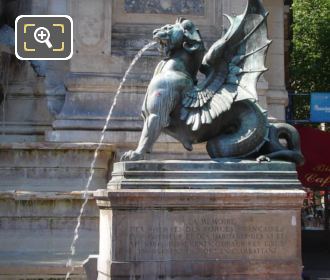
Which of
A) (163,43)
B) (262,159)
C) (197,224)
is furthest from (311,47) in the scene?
(197,224)

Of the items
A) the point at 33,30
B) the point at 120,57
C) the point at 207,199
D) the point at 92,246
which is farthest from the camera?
the point at 120,57

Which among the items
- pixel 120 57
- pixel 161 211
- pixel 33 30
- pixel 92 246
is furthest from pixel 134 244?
pixel 120 57

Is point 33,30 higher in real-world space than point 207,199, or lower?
higher

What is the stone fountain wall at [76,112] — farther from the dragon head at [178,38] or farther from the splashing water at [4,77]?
the dragon head at [178,38]

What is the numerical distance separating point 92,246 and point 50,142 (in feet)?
7.38

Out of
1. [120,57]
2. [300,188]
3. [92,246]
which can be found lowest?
[92,246]

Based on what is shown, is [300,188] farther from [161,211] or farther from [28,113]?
[28,113]

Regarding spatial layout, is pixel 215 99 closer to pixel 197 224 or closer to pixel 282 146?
pixel 282 146

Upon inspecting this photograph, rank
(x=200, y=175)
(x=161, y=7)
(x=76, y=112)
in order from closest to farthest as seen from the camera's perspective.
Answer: (x=200, y=175) → (x=76, y=112) → (x=161, y=7)

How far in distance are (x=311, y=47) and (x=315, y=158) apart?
45.1 ft

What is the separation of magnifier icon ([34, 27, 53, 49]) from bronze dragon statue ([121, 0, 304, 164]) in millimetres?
1303

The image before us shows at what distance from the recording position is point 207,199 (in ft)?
27.7

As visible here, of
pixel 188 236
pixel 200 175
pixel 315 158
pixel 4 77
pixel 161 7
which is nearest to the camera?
pixel 188 236

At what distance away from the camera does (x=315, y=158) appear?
21906 mm
